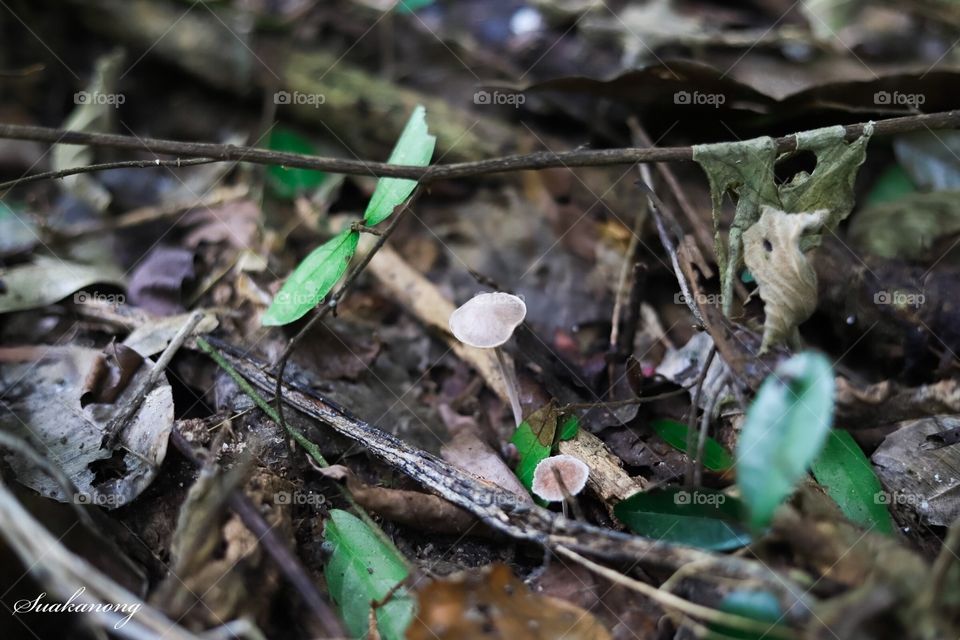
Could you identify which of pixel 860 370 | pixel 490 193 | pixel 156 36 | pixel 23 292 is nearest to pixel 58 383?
pixel 23 292

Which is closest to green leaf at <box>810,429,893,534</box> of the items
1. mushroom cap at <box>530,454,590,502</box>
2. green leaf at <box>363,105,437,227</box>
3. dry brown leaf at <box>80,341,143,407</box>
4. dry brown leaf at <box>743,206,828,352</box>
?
dry brown leaf at <box>743,206,828,352</box>

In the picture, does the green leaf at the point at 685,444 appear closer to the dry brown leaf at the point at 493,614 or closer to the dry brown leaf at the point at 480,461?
the dry brown leaf at the point at 480,461

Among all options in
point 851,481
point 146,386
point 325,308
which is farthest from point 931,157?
point 146,386

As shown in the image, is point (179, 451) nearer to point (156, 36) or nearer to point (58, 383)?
point (58, 383)

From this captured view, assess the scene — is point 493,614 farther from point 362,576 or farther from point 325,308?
point 325,308

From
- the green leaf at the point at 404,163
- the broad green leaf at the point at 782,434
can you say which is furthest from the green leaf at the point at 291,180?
the broad green leaf at the point at 782,434

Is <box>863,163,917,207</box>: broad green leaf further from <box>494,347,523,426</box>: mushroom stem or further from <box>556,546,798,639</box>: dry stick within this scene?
<box>556,546,798,639</box>: dry stick
